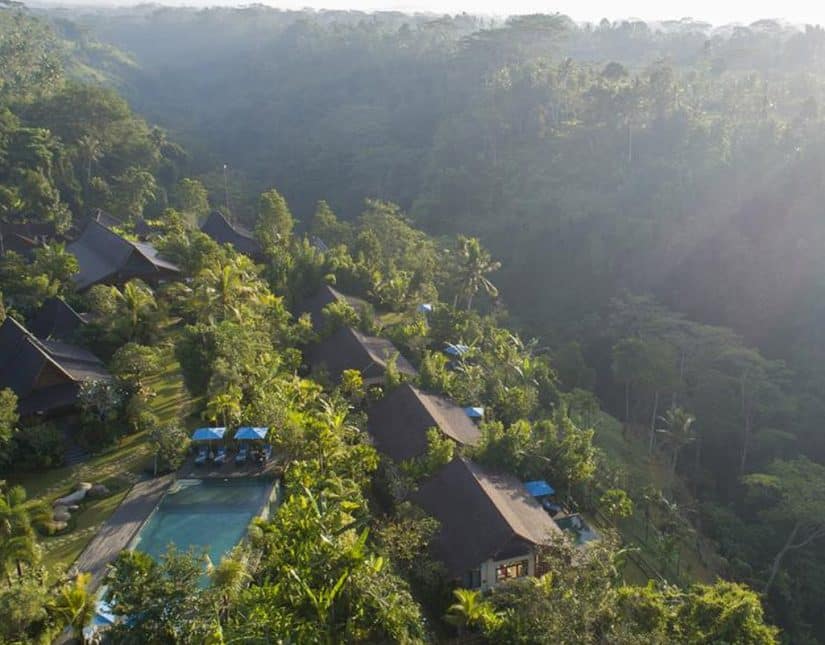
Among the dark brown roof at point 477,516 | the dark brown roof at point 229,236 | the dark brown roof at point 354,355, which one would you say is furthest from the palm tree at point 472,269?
the dark brown roof at point 477,516

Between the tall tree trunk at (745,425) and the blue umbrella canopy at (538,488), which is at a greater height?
the blue umbrella canopy at (538,488)

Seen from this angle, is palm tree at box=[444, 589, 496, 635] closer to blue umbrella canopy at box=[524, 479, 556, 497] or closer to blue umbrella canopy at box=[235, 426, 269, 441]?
blue umbrella canopy at box=[524, 479, 556, 497]

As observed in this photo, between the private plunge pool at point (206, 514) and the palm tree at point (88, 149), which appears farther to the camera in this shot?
the palm tree at point (88, 149)

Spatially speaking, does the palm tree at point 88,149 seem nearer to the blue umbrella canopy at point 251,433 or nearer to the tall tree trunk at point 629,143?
the blue umbrella canopy at point 251,433

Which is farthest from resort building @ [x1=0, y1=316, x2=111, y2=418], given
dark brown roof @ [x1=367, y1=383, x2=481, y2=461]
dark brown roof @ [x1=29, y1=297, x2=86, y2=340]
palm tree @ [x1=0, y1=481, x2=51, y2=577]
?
dark brown roof @ [x1=367, y1=383, x2=481, y2=461]

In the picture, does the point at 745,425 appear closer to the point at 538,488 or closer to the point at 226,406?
the point at 538,488
